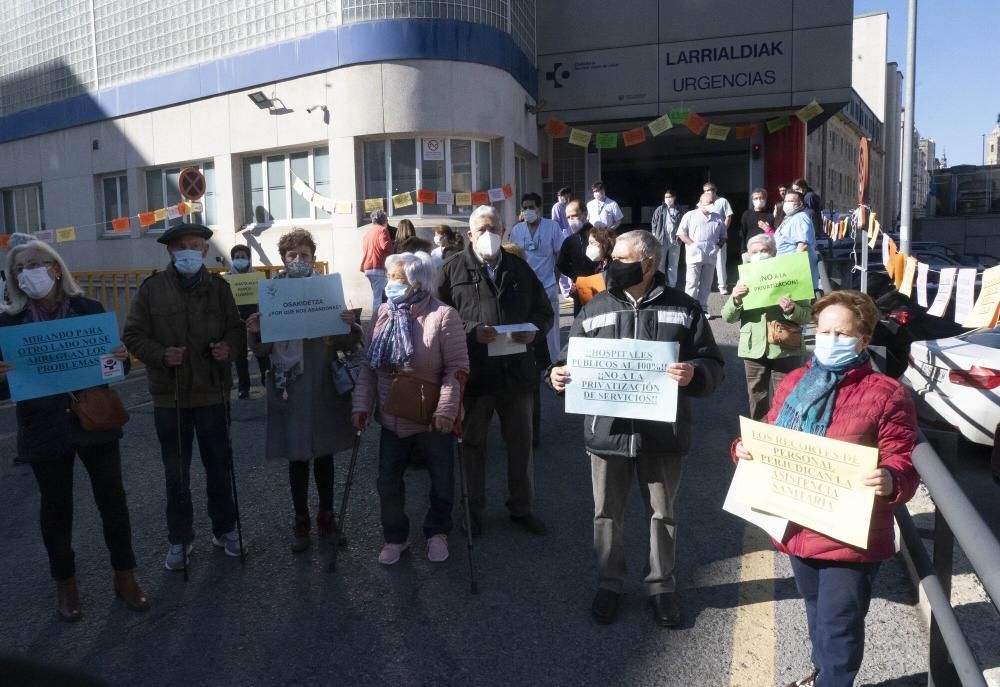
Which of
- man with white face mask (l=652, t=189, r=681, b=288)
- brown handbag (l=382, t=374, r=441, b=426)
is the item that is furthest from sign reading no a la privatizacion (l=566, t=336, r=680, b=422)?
man with white face mask (l=652, t=189, r=681, b=288)

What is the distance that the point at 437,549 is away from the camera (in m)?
4.88

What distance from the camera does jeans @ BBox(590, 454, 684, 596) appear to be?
4117mm

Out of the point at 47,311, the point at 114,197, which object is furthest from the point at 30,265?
the point at 114,197

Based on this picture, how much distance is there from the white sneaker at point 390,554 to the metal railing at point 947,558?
2683mm

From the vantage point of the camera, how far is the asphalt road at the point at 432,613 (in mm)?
3736

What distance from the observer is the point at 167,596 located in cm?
459

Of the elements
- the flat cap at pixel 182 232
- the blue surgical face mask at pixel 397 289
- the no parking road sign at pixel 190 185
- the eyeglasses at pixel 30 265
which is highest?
the no parking road sign at pixel 190 185

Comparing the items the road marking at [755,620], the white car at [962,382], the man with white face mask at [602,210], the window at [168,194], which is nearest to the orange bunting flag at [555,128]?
the man with white face mask at [602,210]

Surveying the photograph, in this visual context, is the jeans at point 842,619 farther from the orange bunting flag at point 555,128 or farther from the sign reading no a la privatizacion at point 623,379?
the orange bunting flag at point 555,128

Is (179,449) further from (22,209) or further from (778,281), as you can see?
(22,209)

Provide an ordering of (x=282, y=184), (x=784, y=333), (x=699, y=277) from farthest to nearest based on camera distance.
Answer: (x=282, y=184)
(x=699, y=277)
(x=784, y=333)

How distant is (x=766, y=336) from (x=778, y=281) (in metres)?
0.43

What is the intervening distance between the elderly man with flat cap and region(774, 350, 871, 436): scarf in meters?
3.15

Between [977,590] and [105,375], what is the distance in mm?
4560
